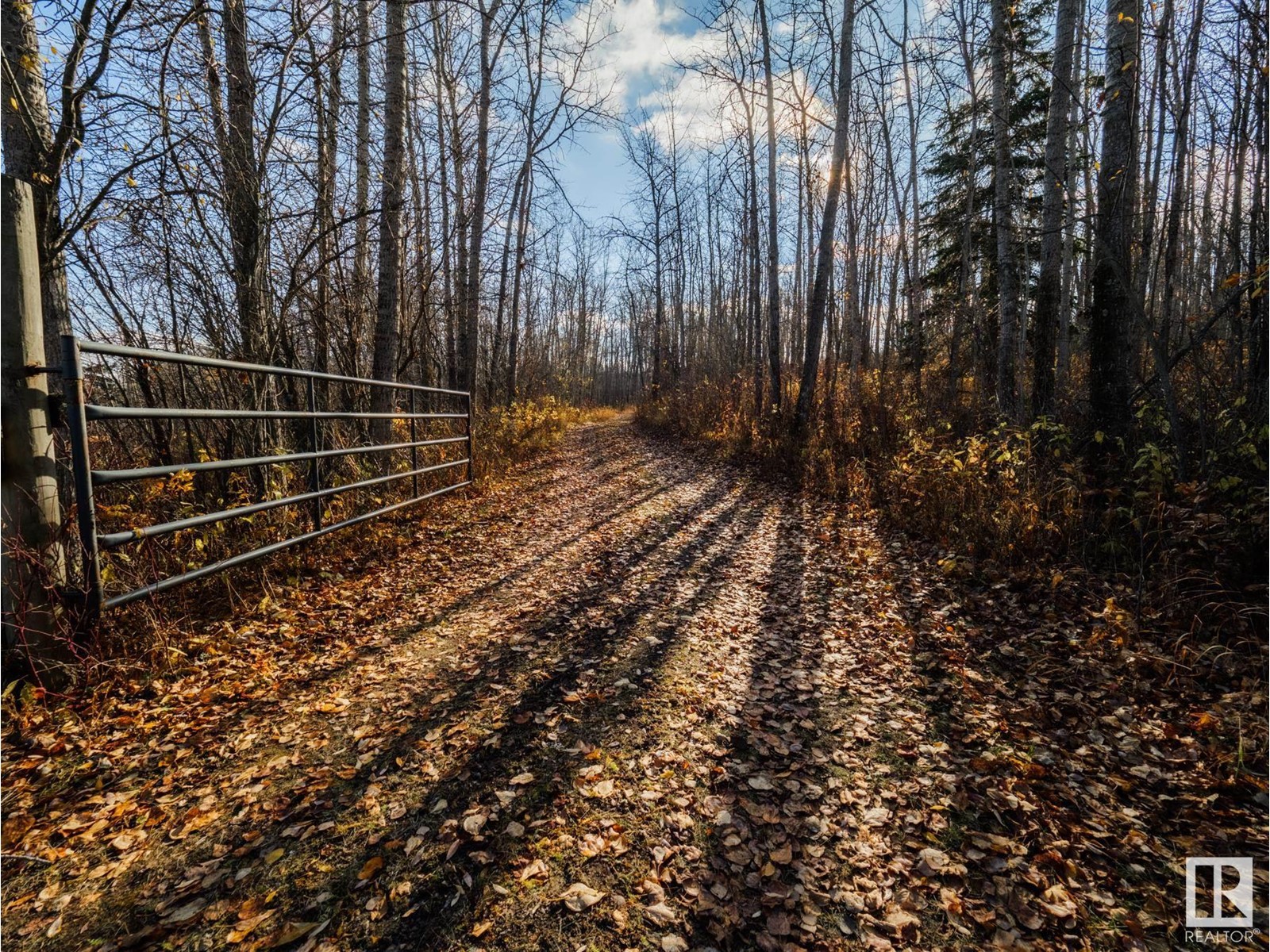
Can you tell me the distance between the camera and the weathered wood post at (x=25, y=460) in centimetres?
238

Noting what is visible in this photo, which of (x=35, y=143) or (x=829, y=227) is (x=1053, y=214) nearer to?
(x=829, y=227)

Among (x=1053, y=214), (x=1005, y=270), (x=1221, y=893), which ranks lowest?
(x=1221, y=893)

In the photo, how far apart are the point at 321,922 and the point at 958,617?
4214 mm

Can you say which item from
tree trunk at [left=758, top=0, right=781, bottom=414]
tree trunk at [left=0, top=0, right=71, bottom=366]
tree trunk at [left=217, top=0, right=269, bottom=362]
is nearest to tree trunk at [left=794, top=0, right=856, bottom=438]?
tree trunk at [left=758, top=0, right=781, bottom=414]

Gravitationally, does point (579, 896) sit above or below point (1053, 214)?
below

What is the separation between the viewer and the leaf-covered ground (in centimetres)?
174

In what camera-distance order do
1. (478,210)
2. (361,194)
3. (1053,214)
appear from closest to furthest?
(1053,214) → (361,194) → (478,210)

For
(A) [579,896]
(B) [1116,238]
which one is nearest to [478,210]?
(B) [1116,238]

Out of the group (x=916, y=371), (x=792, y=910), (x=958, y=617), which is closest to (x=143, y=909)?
(x=792, y=910)

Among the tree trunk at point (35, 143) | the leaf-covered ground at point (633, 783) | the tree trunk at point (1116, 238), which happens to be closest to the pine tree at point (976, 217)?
the tree trunk at point (1116, 238)

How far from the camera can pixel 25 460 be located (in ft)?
7.95

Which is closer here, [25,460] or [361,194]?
[25,460]

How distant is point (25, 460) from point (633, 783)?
317 centimetres

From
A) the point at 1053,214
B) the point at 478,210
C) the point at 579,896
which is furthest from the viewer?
the point at 478,210
